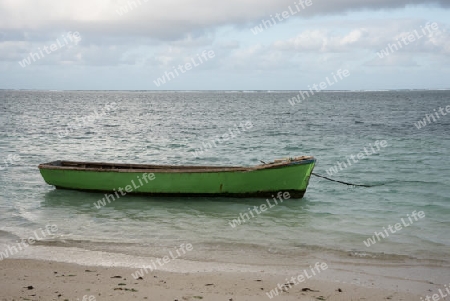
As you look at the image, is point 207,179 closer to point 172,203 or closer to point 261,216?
point 172,203

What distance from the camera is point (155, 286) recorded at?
7.07 meters

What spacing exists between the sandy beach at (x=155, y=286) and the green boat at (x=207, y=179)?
18.2 feet

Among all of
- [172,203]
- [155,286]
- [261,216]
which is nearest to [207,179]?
[172,203]

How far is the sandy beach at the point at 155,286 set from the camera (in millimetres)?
6590

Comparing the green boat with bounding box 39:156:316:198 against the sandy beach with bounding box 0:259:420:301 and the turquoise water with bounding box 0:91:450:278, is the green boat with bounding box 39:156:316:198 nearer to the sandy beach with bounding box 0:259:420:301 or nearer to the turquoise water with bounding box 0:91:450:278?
the turquoise water with bounding box 0:91:450:278

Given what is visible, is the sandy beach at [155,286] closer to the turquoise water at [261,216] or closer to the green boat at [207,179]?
the turquoise water at [261,216]

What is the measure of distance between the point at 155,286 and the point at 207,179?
6.61m

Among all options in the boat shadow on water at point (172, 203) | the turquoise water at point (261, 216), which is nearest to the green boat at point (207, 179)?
the boat shadow on water at point (172, 203)

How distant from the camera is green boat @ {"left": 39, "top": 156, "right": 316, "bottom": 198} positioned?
13.3m

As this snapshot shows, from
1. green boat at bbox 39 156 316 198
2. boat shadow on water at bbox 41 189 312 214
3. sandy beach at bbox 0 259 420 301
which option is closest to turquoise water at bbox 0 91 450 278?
boat shadow on water at bbox 41 189 312 214

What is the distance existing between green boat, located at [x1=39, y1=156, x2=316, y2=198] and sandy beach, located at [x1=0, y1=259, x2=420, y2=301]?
5.53 m

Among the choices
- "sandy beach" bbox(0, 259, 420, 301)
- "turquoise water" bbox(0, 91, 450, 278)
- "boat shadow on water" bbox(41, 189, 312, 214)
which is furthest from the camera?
"boat shadow on water" bbox(41, 189, 312, 214)

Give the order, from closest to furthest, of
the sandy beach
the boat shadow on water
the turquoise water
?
the sandy beach → the turquoise water → the boat shadow on water

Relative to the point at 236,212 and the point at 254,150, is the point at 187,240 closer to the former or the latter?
the point at 236,212
